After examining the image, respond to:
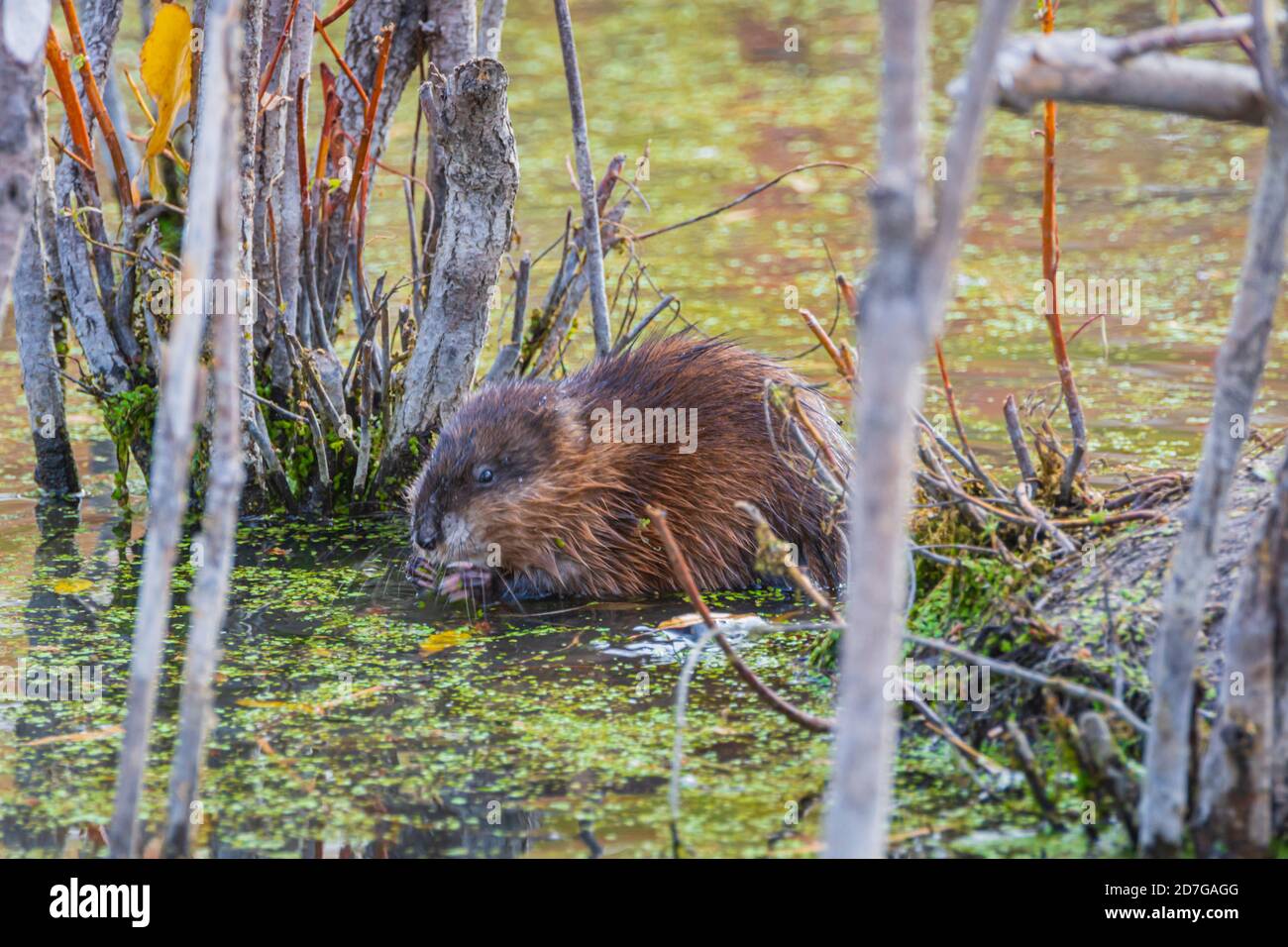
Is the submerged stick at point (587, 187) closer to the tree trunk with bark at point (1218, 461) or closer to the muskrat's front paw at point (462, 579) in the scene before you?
the muskrat's front paw at point (462, 579)

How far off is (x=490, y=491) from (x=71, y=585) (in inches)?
49.9

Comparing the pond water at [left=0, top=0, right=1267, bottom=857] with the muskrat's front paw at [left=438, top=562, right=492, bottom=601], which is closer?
the pond water at [left=0, top=0, right=1267, bottom=857]

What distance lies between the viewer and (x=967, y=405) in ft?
21.8

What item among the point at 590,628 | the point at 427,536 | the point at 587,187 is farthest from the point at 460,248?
the point at 590,628

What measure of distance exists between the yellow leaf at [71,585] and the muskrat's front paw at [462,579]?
104cm

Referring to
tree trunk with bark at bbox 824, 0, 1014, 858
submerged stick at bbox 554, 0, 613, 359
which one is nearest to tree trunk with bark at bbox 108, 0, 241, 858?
tree trunk with bark at bbox 824, 0, 1014, 858

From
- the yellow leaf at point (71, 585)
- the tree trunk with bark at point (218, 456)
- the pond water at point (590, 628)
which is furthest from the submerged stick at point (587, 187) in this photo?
the tree trunk with bark at point (218, 456)

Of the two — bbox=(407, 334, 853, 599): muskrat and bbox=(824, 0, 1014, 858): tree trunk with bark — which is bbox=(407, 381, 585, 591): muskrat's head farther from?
bbox=(824, 0, 1014, 858): tree trunk with bark

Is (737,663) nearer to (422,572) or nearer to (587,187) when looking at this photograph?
(422,572)

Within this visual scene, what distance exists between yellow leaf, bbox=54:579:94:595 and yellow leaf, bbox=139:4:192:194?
50.6 inches

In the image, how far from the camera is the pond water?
342 cm

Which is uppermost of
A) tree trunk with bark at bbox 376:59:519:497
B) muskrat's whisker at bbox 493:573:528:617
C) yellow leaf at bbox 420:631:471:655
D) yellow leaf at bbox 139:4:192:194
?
yellow leaf at bbox 139:4:192:194

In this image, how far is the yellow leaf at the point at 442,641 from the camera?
4.51 m
